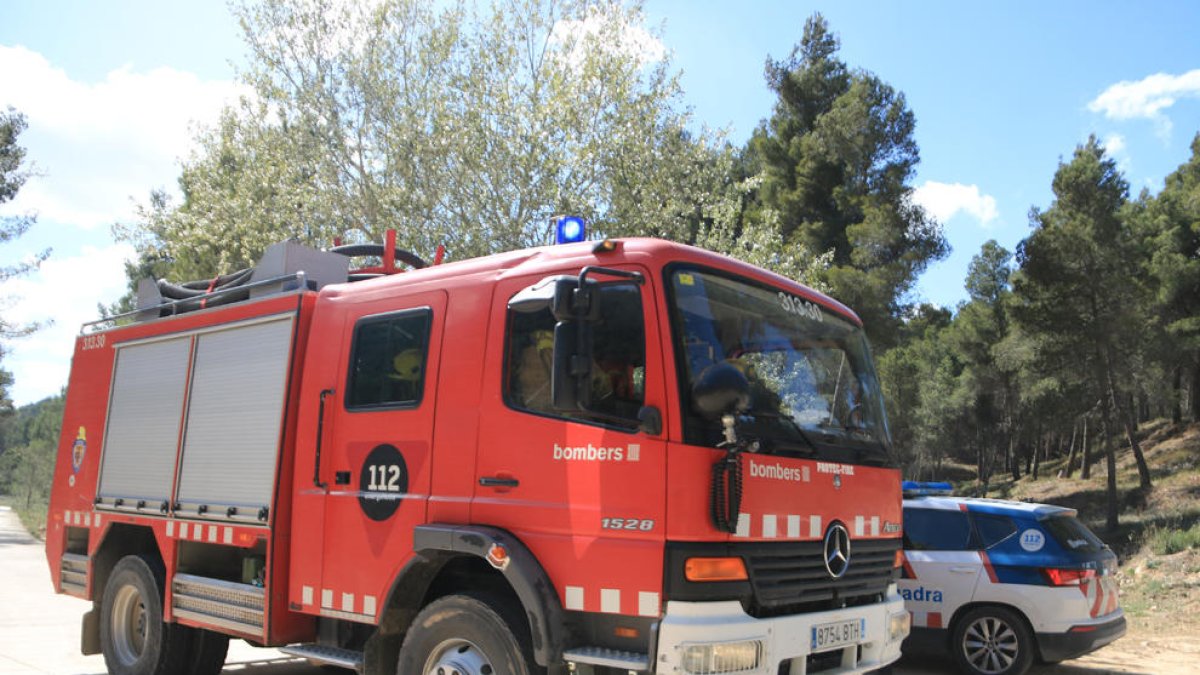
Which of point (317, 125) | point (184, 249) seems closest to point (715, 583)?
point (317, 125)

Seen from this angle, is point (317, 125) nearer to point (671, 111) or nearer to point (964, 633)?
point (671, 111)

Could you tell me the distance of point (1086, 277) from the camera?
965 inches

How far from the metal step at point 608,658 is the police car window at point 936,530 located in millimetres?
5597

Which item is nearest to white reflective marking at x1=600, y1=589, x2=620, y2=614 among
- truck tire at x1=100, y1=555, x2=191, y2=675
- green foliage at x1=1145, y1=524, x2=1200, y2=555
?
truck tire at x1=100, y1=555, x2=191, y2=675

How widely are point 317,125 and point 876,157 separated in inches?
690

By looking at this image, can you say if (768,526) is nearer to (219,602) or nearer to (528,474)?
(528,474)

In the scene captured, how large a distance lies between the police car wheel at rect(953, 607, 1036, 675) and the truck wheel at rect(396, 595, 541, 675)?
563 cm

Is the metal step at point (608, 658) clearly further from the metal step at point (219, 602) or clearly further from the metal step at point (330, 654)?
the metal step at point (219, 602)

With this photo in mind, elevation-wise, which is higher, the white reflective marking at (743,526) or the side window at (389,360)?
the side window at (389,360)

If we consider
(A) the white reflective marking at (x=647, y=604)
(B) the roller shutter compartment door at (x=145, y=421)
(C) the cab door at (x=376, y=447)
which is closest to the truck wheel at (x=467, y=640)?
(C) the cab door at (x=376, y=447)

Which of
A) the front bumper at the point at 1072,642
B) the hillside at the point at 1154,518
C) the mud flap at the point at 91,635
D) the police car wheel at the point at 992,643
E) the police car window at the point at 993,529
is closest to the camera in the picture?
the mud flap at the point at 91,635

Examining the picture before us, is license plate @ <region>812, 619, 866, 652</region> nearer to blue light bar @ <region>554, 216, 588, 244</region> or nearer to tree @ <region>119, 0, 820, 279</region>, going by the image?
blue light bar @ <region>554, 216, 588, 244</region>

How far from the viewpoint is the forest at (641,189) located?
1465cm

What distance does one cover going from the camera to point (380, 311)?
5.40 m
